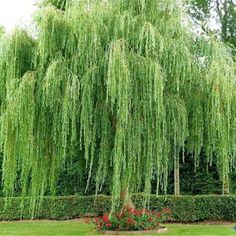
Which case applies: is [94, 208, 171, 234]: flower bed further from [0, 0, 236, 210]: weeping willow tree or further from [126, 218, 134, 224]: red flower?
[0, 0, 236, 210]: weeping willow tree

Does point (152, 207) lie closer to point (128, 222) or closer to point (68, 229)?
point (68, 229)

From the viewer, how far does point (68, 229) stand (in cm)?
1320

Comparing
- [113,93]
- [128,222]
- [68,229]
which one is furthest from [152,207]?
[113,93]

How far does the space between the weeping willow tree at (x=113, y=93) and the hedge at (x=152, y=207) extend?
5.89m

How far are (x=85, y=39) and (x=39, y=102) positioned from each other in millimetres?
1308

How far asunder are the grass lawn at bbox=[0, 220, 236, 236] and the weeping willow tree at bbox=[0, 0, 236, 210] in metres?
3.92

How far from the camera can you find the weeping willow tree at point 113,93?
7.69 meters

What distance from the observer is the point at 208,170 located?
16.2m

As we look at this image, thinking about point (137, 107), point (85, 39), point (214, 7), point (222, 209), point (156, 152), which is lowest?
point (222, 209)

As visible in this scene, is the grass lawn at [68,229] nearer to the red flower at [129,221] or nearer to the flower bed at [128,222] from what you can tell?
the flower bed at [128,222]

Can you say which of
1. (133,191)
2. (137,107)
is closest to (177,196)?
(133,191)

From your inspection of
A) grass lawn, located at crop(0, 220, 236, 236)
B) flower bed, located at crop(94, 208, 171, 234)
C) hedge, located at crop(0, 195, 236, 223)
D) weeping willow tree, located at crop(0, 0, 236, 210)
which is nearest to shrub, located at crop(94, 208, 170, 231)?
flower bed, located at crop(94, 208, 171, 234)

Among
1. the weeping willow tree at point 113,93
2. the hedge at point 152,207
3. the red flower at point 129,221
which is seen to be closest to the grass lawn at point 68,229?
the hedge at point 152,207

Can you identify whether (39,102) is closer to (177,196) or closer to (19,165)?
(19,165)
